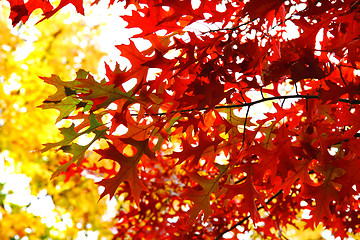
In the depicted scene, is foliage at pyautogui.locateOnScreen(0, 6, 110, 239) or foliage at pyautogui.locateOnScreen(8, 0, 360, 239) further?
foliage at pyautogui.locateOnScreen(0, 6, 110, 239)

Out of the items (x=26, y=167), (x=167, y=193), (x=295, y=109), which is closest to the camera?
(x=295, y=109)

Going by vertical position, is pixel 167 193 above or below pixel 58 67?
below

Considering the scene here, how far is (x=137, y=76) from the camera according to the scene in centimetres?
92

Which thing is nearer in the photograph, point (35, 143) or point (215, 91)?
point (215, 91)

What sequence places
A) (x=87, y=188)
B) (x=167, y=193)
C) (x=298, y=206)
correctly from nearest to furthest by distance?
(x=298, y=206)
(x=167, y=193)
(x=87, y=188)

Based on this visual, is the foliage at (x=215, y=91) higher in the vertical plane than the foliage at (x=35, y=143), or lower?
lower

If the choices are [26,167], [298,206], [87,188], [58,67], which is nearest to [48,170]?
[26,167]

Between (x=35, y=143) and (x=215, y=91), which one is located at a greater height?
(x=35, y=143)

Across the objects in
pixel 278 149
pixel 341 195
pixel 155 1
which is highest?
pixel 155 1

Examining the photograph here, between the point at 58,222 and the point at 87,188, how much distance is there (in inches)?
16.0

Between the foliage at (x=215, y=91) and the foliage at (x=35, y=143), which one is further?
the foliage at (x=35, y=143)

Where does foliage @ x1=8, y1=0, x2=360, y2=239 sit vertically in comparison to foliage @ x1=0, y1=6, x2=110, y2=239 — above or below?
below

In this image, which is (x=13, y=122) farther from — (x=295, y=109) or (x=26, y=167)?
(x=295, y=109)

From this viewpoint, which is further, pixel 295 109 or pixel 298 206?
pixel 298 206
